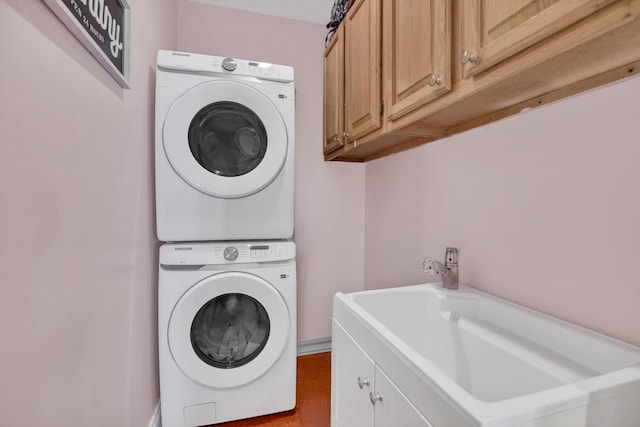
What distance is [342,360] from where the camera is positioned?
1.06 m

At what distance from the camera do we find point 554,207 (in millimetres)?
909

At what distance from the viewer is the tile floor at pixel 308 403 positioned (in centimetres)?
157

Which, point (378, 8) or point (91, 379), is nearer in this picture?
point (91, 379)

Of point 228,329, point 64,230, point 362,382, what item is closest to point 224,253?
point 228,329

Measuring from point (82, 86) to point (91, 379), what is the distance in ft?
2.82

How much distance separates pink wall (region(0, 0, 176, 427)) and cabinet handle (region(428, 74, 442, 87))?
105 cm

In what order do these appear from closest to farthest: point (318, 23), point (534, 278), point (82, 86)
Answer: point (82, 86), point (534, 278), point (318, 23)

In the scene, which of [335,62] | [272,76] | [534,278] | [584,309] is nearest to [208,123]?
[272,76]

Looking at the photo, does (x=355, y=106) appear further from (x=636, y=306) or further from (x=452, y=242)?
(x=636, y=306)

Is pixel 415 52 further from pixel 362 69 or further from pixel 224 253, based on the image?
pixel 224 253

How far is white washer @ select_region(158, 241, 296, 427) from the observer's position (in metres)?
1.42

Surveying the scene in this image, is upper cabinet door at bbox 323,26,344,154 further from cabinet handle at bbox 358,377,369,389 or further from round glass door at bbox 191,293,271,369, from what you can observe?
cabinet handle at bbox 358,377,369,389

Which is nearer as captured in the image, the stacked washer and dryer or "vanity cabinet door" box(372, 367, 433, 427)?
"vanity cabinet door" box(372, 367, 433, 427)

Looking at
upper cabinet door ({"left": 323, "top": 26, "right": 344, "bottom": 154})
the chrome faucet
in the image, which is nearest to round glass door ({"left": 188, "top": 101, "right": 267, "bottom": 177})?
upper cabinet door ({"left": 323, "top": 26, "right": 344, "bottom": 154})
